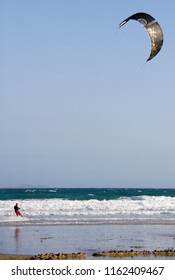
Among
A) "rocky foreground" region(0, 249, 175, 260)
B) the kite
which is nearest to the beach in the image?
"rocky foreground" region(0, 249, 175, 260)

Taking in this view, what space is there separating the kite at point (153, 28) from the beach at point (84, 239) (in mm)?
4823

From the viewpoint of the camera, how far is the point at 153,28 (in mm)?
14859

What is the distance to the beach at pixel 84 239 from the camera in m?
14.0

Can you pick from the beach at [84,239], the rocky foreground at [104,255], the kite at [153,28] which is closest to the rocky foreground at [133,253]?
the rocky foreground at [104,255]

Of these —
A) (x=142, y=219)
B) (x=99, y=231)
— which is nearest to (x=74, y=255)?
(x=99, y=231)

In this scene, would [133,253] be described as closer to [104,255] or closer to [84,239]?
[104,255]

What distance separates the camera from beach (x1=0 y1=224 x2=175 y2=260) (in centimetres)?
1397

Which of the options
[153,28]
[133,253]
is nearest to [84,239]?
[133,253]

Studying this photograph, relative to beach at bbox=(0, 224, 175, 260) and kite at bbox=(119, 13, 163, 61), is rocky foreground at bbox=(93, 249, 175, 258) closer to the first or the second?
beach at bbox=(0, 224, 175, 260)

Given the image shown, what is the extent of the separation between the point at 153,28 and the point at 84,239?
5.82 meters

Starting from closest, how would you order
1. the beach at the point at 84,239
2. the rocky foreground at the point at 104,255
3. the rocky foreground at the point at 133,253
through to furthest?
the rocky foreground at the point at 104,255, the rocky foreground at the point at 133,253, the beach at the point at 84,239

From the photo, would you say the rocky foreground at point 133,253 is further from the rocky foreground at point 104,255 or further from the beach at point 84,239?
the beach at point 84,239
